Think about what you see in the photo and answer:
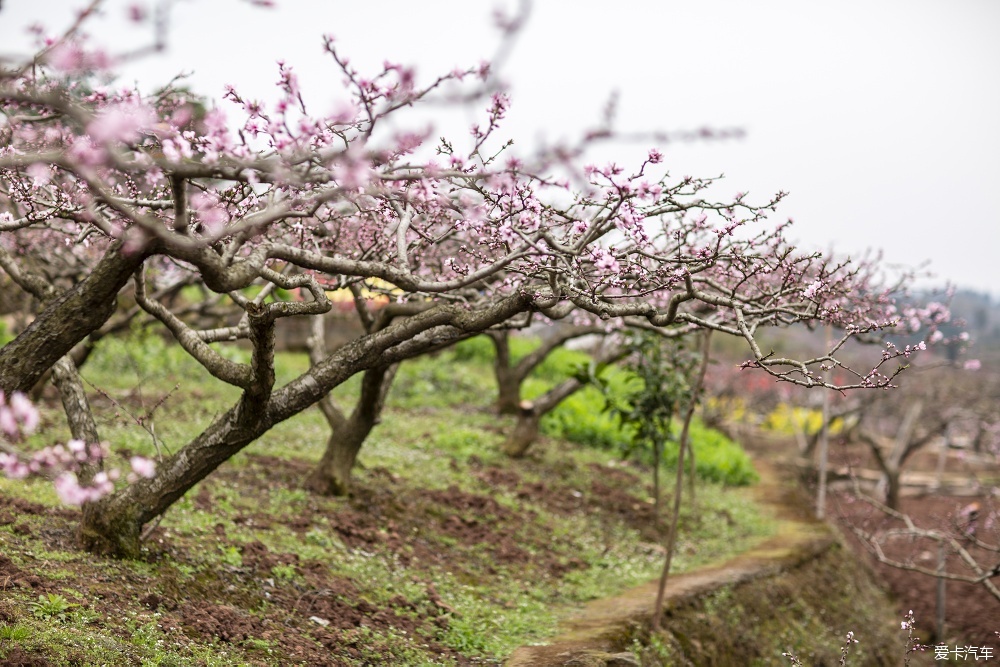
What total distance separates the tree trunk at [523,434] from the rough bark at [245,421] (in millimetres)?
6556

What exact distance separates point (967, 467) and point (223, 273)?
2485 centimetres

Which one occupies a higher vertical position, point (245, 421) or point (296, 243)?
point (296, 243)

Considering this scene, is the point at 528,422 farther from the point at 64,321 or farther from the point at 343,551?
the point at 64,321

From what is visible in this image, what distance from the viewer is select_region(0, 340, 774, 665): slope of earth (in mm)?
4277

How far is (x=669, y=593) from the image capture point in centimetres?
734

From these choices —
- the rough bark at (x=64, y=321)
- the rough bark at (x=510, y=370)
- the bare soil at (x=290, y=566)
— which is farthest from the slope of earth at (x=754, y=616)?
the rough bark at (x=510, y=370)

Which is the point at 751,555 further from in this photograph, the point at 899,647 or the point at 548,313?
the point at 548,313

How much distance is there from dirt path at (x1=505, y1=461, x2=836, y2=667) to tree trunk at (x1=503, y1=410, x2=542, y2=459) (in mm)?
3260

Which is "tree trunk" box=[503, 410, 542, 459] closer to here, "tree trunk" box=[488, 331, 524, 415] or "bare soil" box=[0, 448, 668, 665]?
"bare soil" box=[0, 448, 668, 665]

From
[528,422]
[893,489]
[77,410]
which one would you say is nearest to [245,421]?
[77,410]

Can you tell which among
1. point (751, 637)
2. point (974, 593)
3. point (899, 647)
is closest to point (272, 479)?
point (751, 637)

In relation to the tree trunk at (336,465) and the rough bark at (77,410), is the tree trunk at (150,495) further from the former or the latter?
the tree trunk at (336,465)

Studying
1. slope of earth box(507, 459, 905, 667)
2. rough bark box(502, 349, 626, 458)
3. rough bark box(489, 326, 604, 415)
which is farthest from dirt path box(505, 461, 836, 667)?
rough bark box(489, 326, 604, 415)

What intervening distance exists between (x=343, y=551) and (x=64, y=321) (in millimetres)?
3201
